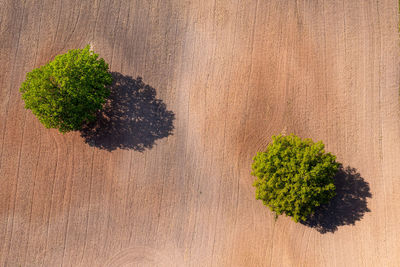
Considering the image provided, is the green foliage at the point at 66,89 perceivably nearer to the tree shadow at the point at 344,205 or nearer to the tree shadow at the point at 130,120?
the tree shadow at the point at 130,120

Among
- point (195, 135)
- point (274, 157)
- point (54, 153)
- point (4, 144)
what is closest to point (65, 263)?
point (54, 153)

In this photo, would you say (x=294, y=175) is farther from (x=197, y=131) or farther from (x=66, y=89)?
(x=66, y=89)

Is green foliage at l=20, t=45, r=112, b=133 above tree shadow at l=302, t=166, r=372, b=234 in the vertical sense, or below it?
above

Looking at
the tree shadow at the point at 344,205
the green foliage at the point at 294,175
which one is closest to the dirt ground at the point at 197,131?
the tree shadow at the point at 344,205

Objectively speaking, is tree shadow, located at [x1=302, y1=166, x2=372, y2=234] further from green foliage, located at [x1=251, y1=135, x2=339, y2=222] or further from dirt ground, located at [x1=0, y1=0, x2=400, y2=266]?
green foliage, located at [x1=251, y1=135, x2=339, y2=222]

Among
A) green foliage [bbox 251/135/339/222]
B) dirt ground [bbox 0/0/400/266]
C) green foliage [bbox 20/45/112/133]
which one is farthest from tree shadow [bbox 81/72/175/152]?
green foliage [bbox 251/135/339/222]

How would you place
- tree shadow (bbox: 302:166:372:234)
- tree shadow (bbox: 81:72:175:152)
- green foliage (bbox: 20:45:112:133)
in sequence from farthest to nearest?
tree shadow (bbox: 81:72:175:152)
tree shadow (bbox: 302:166:372:234)
green foliage (bbox: 20:45:112:133)

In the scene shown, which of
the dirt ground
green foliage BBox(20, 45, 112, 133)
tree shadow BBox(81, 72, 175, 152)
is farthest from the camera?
tree shadow BBox(81, 72, 175, 152)

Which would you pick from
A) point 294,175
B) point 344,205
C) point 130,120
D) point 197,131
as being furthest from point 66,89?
point 344,205
